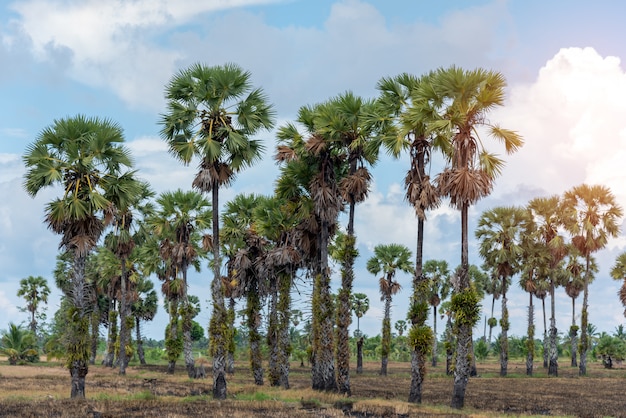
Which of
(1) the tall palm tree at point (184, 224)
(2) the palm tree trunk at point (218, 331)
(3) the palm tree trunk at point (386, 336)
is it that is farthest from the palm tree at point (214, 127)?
(3) the palm tree trunk at point (386, 336)

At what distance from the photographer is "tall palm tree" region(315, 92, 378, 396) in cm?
3372

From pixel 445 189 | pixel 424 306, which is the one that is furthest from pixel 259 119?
pixel 424 306

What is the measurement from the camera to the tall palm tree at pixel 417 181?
3072 centimetres

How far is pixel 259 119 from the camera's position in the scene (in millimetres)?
33188

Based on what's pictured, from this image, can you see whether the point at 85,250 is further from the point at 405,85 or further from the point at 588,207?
the point at 588,207

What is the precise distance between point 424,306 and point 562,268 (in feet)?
157

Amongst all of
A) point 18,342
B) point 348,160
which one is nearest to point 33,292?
point 18,342

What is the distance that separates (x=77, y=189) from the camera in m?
29.7

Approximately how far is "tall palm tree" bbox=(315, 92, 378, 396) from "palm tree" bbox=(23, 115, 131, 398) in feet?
36.7

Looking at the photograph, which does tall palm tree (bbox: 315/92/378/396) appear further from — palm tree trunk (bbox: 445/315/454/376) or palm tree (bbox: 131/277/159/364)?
palm tree (bbox: 131/277/159/364)

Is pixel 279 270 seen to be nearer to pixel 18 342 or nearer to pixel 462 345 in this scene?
pixel 462 345

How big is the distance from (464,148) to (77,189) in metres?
17.8

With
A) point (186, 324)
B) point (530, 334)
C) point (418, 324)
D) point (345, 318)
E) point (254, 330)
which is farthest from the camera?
point (530, 334)

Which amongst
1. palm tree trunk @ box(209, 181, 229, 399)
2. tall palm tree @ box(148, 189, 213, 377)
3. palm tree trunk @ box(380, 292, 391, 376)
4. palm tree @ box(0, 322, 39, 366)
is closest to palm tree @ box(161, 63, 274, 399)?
palm tree trunk @ box(209, 181, 229, 399)
